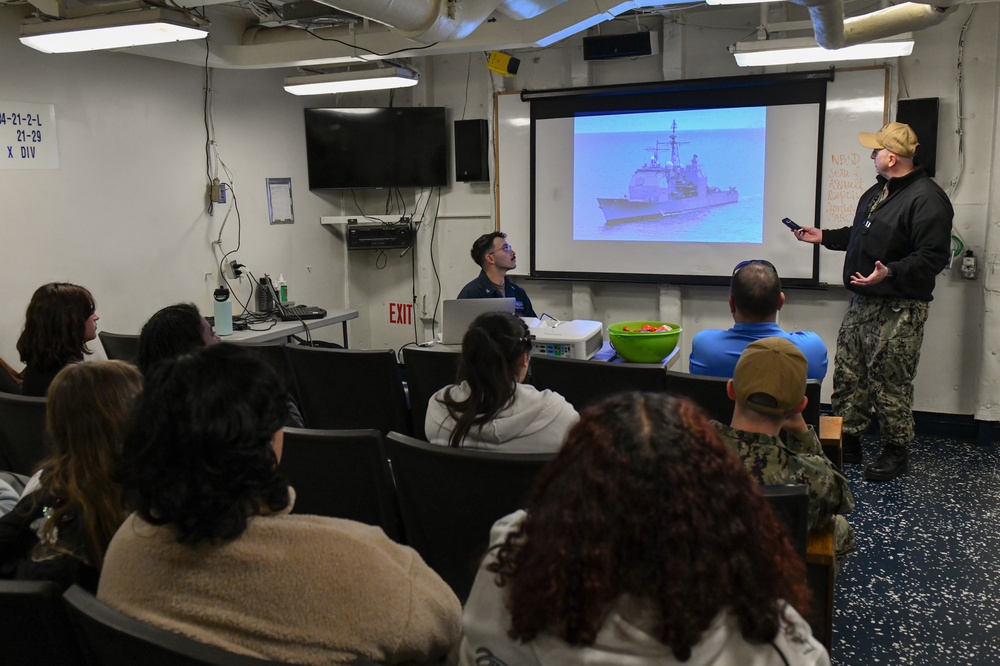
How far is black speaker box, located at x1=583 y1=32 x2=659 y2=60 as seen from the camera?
5082mm

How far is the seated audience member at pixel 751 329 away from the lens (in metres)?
2.84

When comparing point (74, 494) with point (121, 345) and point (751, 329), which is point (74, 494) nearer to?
point (751, 329)

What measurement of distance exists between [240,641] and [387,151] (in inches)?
203

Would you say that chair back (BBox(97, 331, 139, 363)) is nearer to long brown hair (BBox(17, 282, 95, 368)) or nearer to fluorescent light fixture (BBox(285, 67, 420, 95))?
long brown hair (BBox(17, 282, 95, 368))

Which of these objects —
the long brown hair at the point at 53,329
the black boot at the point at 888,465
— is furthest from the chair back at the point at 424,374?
the black boot at the point at 888,465

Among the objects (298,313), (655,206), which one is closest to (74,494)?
(298,313)

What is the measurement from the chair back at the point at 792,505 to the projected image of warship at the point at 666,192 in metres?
3.81

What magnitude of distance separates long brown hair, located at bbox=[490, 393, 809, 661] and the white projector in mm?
2476

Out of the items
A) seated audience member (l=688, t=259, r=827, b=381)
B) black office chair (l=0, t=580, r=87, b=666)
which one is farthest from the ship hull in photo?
black office chair (l=0, t=580, r=87, b=666)

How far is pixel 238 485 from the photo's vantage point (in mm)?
1098

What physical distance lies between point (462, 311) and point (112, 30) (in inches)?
74.9

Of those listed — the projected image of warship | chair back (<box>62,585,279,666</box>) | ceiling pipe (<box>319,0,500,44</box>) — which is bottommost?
chair back (<box>62,585,279,666</box>)

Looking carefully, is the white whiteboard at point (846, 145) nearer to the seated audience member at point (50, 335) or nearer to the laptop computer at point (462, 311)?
the laptop computer at point (462, 311)

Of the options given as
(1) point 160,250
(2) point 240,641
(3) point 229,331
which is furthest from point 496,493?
(1) point 160,250
